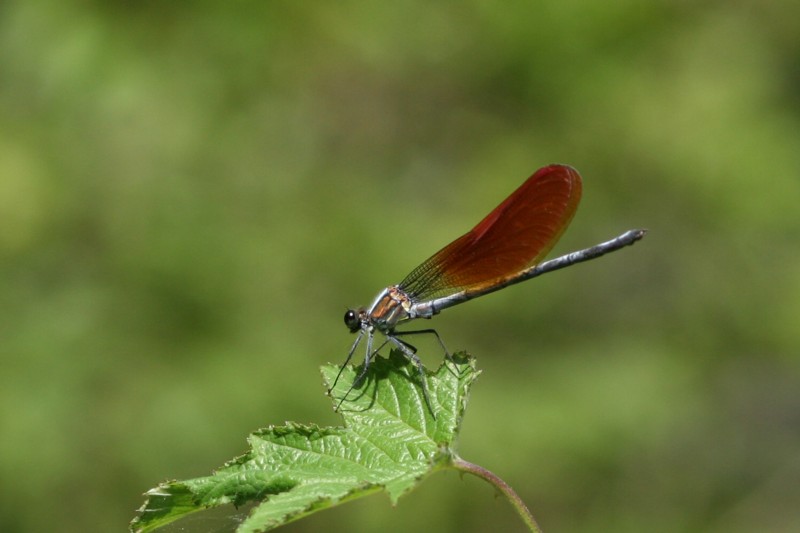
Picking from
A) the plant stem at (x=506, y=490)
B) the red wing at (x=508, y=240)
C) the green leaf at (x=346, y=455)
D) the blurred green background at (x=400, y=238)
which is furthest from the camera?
the blurred green background at (x=400, y=238)

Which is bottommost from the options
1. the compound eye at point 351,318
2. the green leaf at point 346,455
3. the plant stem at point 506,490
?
the plant stem at point 506,490

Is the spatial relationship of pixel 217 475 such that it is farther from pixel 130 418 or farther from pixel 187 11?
pixel 187 11

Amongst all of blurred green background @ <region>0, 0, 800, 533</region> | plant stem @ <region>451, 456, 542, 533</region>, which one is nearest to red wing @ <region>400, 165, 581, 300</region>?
plant stem @ <region>451, 456, 542, 533</region>

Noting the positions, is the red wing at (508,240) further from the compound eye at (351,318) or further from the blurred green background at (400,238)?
the blurred green background at (400,238)

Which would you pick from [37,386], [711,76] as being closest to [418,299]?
[37,386]

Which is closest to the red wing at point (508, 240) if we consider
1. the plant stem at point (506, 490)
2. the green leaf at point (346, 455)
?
the green leaf at point (346, 455)

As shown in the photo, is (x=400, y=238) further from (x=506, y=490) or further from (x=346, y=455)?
(x=506, y=490)

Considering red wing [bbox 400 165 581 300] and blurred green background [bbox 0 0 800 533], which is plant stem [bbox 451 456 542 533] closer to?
red wing [bbox 400 165 581 300]
